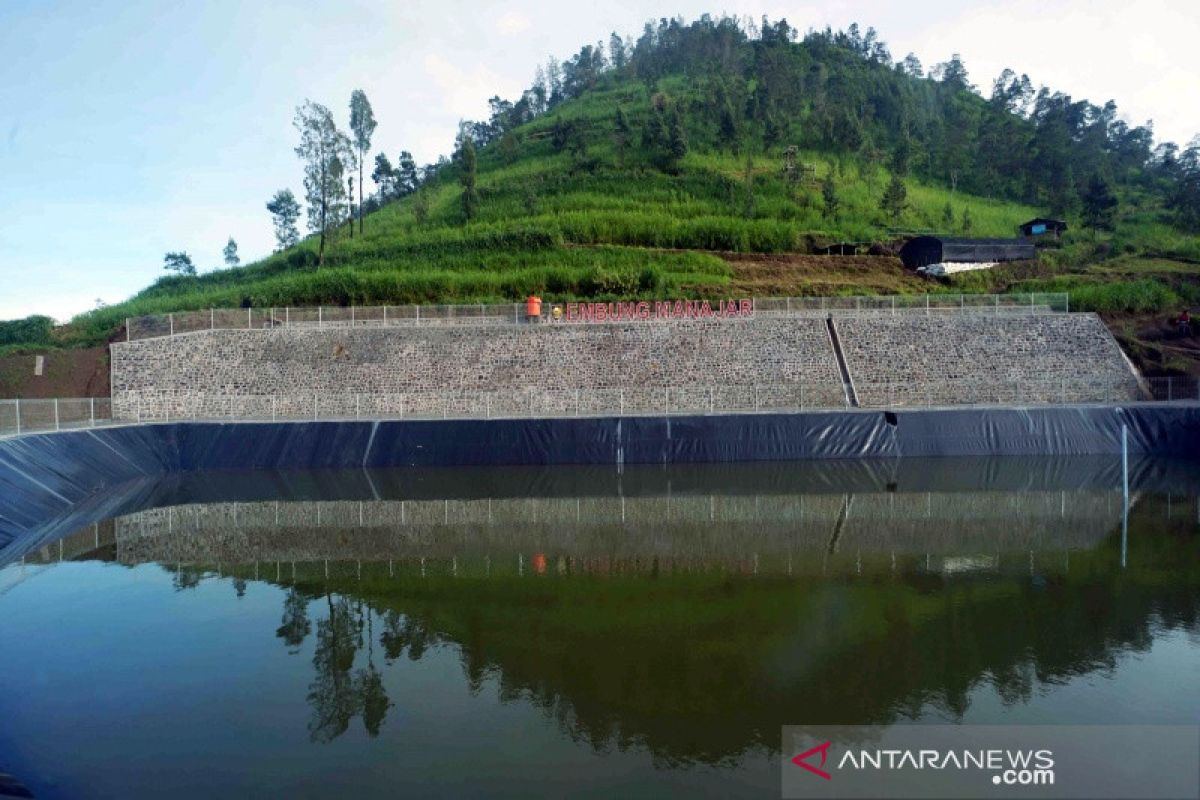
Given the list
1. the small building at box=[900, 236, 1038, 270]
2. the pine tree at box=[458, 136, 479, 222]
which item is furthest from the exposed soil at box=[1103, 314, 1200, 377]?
the pine tree at box=[458, 136, 479, 222]

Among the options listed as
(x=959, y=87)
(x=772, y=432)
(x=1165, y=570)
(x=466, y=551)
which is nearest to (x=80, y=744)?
(x=466, y=551)

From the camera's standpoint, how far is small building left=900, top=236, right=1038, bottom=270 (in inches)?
1550

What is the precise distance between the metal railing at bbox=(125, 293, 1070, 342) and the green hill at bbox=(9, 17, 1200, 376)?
Result: 3724 mm

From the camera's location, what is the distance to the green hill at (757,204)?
3722 centimetres

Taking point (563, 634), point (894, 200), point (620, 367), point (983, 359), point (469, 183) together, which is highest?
point (469, 183)

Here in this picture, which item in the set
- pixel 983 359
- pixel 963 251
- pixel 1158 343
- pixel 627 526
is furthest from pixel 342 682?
pixel 963 251

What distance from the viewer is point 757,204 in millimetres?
48062

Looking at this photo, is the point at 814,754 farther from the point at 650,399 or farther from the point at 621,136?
the point at 621,136

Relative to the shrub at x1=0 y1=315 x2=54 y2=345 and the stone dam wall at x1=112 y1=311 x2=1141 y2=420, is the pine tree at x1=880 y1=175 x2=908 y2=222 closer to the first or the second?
the stone dam wall at x1=112 y1=311 x2=1141 y2=420

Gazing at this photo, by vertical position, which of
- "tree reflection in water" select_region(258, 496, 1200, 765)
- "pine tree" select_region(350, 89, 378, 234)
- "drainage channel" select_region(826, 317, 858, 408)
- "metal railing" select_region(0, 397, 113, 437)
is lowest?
"tree reflection in water" select_region(258, 496, 1200, 765)

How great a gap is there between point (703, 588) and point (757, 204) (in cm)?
4026

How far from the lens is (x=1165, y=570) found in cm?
1302

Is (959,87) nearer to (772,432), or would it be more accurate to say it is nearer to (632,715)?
(772,432)

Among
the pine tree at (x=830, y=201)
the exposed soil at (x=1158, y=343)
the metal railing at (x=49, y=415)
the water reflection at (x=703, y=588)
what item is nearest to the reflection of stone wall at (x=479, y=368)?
the metal railing at (x=49, y=415)
